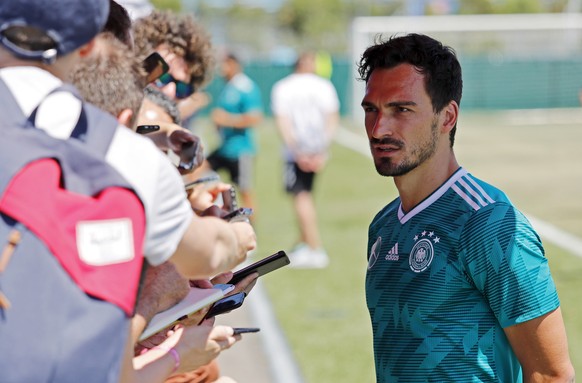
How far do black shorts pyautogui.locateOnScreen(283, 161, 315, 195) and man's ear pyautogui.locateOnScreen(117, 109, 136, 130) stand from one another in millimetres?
8912

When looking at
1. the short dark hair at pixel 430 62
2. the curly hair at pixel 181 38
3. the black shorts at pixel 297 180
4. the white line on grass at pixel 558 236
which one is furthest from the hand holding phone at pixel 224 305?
the white line on grass at pixel 558 236

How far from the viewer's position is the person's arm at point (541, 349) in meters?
2.62

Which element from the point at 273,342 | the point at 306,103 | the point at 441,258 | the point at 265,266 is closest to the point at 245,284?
the point at 265,266

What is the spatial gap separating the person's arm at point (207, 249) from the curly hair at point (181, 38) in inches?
71.2

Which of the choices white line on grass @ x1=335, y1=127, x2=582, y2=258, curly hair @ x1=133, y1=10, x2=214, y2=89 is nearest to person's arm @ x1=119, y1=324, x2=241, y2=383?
curly hair @ x1=133, y1=10, x2=214, y2=89

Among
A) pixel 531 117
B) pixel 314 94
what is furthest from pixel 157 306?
pixel 531 117

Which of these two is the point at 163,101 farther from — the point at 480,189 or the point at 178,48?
the point at 480,189

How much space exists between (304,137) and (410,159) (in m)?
8.02

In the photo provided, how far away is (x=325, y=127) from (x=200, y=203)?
833cm

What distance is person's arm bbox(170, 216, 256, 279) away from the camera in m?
1.83

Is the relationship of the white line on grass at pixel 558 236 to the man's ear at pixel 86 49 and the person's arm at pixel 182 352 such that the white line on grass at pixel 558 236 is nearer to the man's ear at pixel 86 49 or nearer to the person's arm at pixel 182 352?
the person's arm at pixel 182 352

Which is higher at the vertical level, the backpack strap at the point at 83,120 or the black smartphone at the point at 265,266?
the backpack strap at the point at 83,120

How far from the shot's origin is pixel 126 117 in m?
2.03

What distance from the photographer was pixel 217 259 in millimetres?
1909
